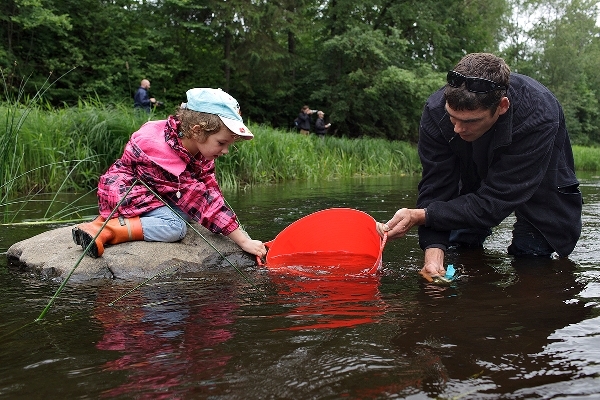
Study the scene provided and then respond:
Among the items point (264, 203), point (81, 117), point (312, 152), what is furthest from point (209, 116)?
point (312, 152)

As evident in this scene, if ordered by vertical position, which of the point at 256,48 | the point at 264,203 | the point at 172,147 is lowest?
the point at 264,203

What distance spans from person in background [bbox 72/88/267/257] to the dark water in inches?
15.5

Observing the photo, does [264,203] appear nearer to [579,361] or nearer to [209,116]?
[209,116]

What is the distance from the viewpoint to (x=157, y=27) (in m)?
18.3

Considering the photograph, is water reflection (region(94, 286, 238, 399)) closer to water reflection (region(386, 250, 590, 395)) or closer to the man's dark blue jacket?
water reflection (region(386, 250, 590, 395))

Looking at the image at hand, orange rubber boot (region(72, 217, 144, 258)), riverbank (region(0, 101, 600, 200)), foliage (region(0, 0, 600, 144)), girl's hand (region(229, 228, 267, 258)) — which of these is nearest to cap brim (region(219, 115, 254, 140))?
girl's hand (region(229, 228, 267, 258))

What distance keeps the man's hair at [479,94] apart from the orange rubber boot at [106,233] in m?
1.68

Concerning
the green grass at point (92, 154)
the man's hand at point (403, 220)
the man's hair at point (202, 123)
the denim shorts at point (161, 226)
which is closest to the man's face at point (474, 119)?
the man's hand at point (403, 220)

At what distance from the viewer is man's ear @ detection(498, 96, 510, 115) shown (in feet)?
7.94

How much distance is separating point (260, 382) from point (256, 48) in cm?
1755

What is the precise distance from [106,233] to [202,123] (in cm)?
72

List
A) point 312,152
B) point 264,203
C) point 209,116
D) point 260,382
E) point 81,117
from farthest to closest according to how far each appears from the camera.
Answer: point 312,152
point 81,117
point 264,203
point 209,116
point 260,382

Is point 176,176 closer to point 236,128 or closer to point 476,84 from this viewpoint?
point 236,128

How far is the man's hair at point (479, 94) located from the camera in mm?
2320
